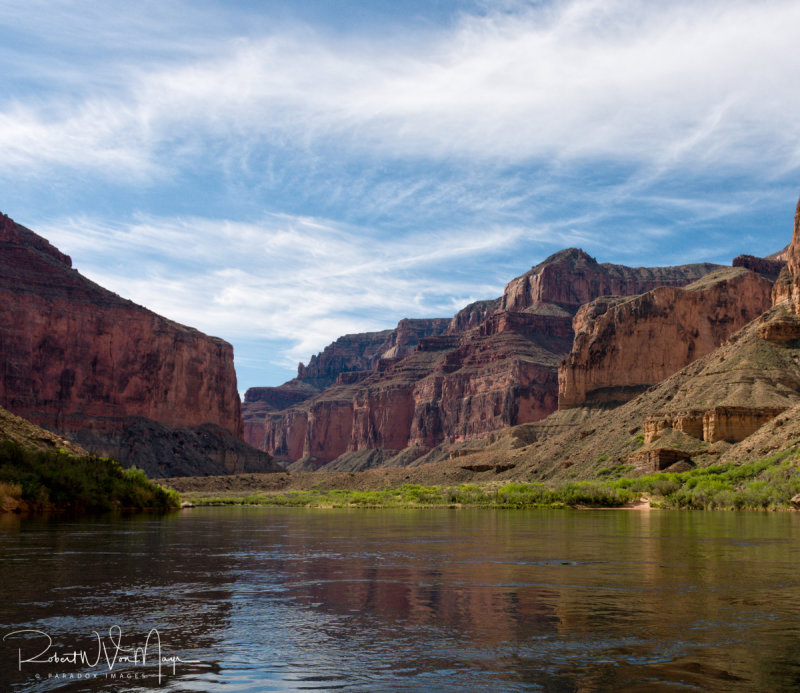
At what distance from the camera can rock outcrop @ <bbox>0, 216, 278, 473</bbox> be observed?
134m

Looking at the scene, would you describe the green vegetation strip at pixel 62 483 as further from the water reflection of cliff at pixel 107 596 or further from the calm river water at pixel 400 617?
the calm river water at pixel 400 617

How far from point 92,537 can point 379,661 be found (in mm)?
19586

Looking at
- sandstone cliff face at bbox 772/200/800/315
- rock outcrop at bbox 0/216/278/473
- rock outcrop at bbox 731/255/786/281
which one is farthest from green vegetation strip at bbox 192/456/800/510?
rock outcrop at bbox 731/255/786/281

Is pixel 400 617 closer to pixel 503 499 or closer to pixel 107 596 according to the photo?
pixel 107 596

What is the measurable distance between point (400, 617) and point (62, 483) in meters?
34.3

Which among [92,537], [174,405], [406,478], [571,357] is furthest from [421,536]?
[174,405]

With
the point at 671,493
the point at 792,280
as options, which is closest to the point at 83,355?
the point at 671,493

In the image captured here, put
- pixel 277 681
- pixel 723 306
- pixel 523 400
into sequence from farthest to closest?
1. pixel 523 400
2. pixel 723 306
3. pixel 277 681

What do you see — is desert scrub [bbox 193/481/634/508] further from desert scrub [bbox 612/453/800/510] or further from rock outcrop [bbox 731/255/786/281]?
rock outcrop [bbox 731/255/786/281]

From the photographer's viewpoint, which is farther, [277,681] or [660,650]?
[660,650]

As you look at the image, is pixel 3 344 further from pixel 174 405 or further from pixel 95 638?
pixel 95 638

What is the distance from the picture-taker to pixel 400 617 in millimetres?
12789

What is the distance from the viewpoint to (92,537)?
2669 centimetres

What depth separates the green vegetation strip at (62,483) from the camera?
39.2 meters
